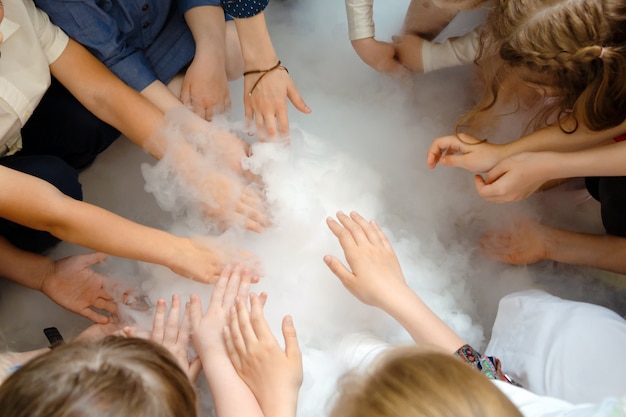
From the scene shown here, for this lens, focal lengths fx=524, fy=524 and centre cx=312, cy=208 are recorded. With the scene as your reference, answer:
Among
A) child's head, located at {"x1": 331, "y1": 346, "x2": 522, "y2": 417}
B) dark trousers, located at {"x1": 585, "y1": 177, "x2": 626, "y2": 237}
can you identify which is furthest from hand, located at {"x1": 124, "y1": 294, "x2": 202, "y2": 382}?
dark trousers, located at {"x1": 585, "y1": 177, "x2": 626, "y2": 237}

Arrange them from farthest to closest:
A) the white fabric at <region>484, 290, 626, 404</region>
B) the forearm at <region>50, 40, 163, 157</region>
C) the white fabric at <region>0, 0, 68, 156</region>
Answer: the forearm at <region>50, 40, 163, 157</region>, the white fabric at <region>0, 0, 68, 156</region>, the white fabric at <region>484, 290, 626, 404</region>

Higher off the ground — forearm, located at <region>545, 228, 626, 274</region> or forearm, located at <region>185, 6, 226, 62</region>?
forearm, located at <region>185, 6, 226, 62</region>

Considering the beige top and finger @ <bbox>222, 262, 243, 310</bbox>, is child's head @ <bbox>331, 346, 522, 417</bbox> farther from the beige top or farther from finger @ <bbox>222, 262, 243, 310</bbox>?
the beige top

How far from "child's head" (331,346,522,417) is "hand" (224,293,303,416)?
0.21 m

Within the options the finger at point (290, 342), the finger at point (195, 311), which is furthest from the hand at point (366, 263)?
the finger at point (195, 311)

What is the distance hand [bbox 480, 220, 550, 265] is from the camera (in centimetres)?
113

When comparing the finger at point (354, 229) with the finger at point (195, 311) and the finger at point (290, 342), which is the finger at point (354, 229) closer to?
the finger at point (290, 342)

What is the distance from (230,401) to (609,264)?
0.81 metres

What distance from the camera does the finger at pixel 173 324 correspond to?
94 cm

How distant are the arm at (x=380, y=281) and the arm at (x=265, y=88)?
0.82ft

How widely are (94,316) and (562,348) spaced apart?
2.82ft

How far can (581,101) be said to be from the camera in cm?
89

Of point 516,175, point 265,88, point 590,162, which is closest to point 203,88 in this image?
point 265,88

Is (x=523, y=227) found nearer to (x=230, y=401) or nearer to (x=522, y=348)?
(x=522, y=348)
